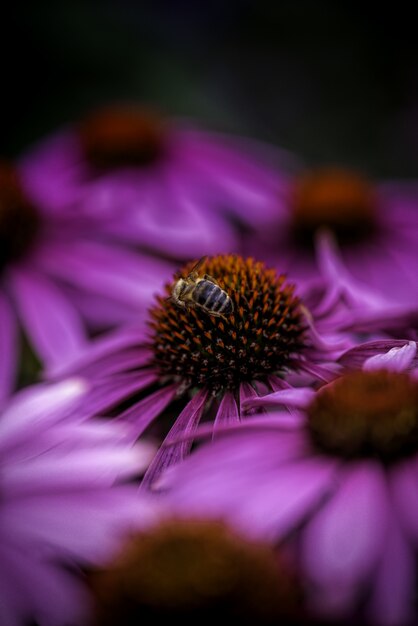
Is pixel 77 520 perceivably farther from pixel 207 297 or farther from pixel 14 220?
pixel 14 220

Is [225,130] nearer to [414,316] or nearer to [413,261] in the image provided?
[413,261]

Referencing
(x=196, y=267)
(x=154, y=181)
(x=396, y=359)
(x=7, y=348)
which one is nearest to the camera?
(x=396, y=359)

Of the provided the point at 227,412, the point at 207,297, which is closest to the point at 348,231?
the point at 207,297

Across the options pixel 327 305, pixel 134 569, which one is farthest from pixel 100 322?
pixel 134 569

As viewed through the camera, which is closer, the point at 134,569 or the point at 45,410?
the point at 134,569

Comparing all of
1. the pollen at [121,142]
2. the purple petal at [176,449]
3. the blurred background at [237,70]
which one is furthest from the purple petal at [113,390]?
the blurred background at [237,70]

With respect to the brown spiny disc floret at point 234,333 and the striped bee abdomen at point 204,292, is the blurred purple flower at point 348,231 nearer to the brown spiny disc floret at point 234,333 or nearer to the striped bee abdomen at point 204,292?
the brown spiny disc floret at point 234,333
